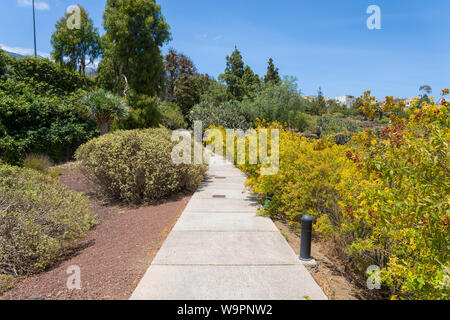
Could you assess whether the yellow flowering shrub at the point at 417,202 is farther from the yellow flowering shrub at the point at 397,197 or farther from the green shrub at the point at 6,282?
the green shrub at the point at 6,282

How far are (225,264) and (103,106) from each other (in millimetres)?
13439

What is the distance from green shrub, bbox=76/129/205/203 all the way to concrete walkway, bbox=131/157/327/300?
144cm

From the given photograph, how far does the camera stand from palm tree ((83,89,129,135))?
48.4 ft

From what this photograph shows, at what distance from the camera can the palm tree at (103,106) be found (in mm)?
14766

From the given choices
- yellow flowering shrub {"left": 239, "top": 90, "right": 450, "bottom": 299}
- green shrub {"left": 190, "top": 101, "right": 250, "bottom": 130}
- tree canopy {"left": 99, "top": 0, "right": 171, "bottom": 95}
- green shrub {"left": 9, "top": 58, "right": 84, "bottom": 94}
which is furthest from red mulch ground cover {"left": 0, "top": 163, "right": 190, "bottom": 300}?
green shrub {"left": 190, "top": 101, "right": 250, "bottom": 130}

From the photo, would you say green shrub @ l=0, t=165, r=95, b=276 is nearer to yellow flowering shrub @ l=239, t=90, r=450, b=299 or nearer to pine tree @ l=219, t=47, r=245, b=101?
yellow flowering shrub @ l=239, t=90, r=450, b=299

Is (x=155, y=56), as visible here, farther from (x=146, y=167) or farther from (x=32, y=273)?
(x=32, y=273)

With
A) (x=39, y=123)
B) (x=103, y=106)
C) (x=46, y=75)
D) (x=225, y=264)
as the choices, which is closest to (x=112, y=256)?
(x=225, y=264)

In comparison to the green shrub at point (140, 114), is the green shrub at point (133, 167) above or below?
below

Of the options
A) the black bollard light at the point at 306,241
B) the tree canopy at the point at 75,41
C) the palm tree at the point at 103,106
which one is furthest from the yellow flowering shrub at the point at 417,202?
the tree canopy at the point at 75,41

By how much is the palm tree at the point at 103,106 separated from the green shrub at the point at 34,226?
10271 millimetres

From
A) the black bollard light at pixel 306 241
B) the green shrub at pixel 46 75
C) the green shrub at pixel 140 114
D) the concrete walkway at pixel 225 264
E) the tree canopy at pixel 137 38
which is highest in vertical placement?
the tree canopy at pixel 137 38

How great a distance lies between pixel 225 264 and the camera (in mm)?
3676
